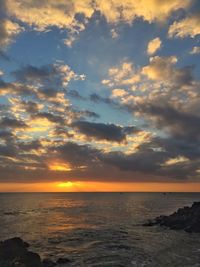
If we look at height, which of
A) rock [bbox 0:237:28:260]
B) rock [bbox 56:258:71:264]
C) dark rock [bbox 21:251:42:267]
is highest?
rock [bbox 0:237:28:260]

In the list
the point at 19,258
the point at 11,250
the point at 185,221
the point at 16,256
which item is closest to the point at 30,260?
the point at 19,258

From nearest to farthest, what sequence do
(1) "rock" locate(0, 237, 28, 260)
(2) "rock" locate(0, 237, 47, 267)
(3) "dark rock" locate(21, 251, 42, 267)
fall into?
(2) "rock" locate(0, 237, 47, 267) < (3) "dark rock" locate(21, 251, 42, 267) < (1) "rock" locate(0, 237, 28, 260)

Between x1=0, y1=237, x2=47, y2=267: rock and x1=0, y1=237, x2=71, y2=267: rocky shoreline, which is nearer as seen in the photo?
x1=0, y1=237, x2=47, y2=267: rock

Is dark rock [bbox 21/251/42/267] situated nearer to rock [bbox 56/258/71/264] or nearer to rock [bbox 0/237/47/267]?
rock [bbox 0/237/47/267]

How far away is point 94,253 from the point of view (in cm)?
4197

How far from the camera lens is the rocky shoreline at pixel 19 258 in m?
31.8

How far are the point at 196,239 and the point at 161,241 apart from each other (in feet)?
21.7

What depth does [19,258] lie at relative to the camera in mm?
A: 33281

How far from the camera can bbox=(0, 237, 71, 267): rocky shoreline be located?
31.8 m

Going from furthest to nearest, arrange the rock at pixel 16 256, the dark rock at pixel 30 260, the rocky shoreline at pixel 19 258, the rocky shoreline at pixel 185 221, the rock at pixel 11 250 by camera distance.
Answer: the rocky shoreline at pixel 185 221
the rock at pixel 11 250
the dark rock at pixel 30 260
the rocky shoreline at pixel 19 258
the rock at pixel 16 256

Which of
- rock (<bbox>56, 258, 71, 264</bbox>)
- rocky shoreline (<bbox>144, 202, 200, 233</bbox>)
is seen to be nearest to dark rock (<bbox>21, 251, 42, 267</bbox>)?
rock (<bbox>56, 258, 71, 264</bbox>)

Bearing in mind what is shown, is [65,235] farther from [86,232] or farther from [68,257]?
[68,257]

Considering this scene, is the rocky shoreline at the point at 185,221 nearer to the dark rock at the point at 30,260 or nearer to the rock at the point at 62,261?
the rock at the point at 62,261

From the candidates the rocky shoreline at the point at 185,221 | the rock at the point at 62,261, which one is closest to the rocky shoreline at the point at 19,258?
the rock at the point at 62,261
